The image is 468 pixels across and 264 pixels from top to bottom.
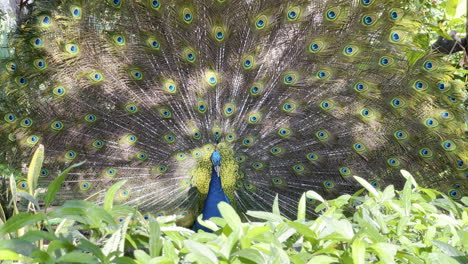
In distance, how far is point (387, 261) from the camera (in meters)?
0.73

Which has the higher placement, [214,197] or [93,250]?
[93,250]

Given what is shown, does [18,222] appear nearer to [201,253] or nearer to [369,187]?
[201,253]

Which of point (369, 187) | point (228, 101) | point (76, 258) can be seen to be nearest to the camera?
point (76, 258)

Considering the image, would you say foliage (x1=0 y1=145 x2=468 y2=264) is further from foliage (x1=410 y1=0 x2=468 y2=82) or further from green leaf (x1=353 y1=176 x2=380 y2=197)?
foliage (x1=410 y1=0 x2=468 y2=82)

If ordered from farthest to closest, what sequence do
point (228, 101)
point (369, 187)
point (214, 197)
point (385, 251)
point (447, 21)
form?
1. point (228, 101)
2. point (214, 197)
3. point (447, 21)
4. point (369, 187)
5. point (385, 251)

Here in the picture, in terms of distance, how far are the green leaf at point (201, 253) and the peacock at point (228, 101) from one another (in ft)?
9.52

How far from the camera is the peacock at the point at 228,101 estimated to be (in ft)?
11.3

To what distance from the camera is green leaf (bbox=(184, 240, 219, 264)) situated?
68 cm

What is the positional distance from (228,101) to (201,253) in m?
3.38

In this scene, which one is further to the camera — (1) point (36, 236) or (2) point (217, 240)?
(2) point (217, 240)

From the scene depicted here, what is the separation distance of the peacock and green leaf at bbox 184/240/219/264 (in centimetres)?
290

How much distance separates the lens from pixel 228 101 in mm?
4035

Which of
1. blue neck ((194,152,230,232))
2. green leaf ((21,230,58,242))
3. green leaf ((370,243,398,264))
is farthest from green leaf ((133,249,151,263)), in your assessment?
blue neck ((194,152,230,232))

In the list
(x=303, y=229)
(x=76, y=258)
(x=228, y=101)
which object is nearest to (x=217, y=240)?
(x=303, y=229)
